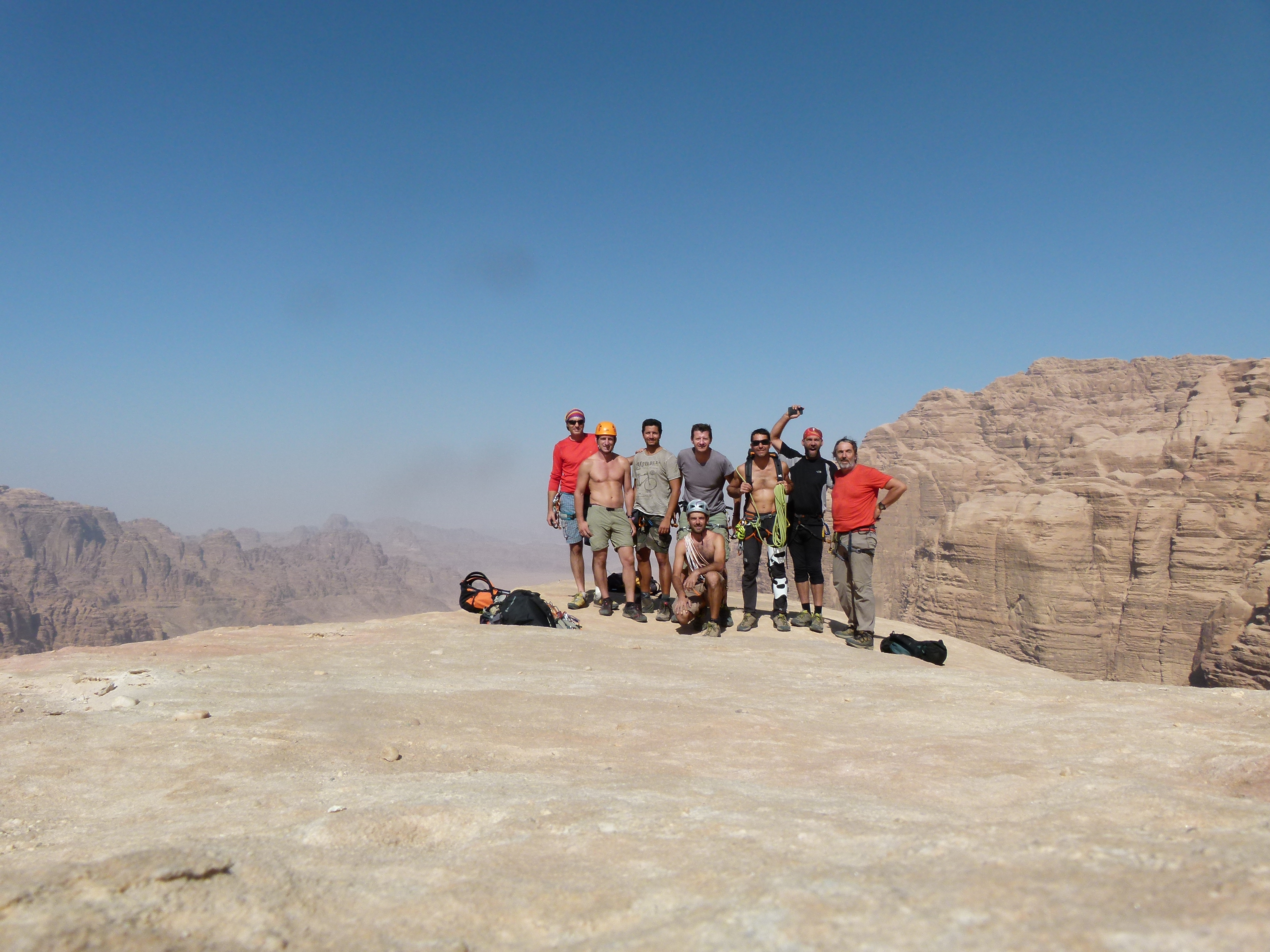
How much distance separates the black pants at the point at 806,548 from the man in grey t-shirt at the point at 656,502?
1420mm

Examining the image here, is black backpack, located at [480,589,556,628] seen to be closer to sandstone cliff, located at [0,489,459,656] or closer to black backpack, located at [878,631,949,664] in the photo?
black backpack, located at [878,631,949,664]

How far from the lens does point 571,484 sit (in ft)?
31.0

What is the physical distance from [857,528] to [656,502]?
2335mm

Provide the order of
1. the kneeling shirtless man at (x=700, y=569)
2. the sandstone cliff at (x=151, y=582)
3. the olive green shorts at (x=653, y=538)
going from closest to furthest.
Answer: the kneeling shirtless man at (x=700, y=569)
the olive green shorts at (x=653, y=538)
the sandstone cliff at (x=151, y=582)

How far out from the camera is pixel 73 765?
329 cm

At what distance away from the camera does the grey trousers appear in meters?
8.00

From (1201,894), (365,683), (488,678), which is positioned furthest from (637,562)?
(1201,894)

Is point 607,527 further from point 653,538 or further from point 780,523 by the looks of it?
point 780,523

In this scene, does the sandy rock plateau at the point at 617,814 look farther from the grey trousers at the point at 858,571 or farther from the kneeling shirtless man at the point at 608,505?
the kneeling shirtless man at the point at 608,505

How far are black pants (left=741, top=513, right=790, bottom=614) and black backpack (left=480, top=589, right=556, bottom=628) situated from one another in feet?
7.69

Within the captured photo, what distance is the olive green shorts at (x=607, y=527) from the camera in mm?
8875

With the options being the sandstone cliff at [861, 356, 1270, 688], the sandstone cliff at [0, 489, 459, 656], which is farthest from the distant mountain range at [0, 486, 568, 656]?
the sandstone cliff at [861, 356, 1270, 688]

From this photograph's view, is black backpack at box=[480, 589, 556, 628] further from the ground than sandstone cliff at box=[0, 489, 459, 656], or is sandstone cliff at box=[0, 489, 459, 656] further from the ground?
black backpack at box=[480, 589, 556, 628]

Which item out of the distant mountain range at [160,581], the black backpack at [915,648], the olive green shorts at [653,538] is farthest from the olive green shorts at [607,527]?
the distant mountain range at [160,581]
